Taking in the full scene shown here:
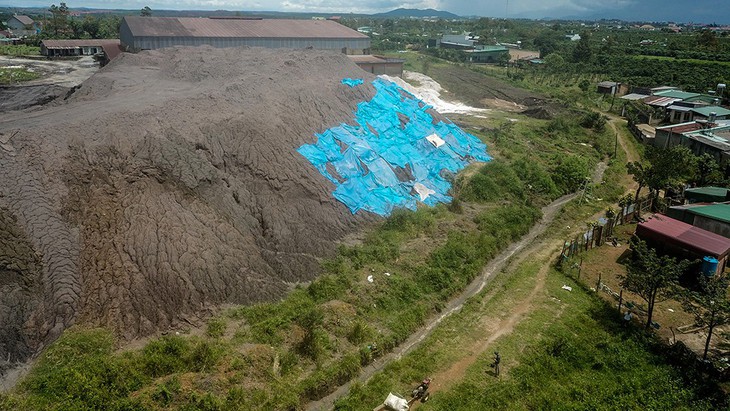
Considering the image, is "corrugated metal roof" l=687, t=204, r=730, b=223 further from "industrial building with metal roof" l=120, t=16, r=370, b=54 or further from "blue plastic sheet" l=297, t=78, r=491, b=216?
"industrial building with metal roof" l=120, t=16, r=370, b=54

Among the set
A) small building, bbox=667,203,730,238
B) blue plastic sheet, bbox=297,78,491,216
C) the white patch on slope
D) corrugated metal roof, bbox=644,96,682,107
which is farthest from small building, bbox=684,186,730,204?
the white patch on slope

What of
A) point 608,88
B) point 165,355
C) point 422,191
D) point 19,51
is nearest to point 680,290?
point 422,191

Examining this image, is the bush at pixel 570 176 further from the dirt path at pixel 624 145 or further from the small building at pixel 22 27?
the small building at pixel 22 27

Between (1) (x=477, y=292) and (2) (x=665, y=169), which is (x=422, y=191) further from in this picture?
(2) (x=665, y=169)

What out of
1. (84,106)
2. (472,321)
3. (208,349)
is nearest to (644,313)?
(472,321)

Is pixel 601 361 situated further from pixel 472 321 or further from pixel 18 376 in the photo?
pixel 18 376

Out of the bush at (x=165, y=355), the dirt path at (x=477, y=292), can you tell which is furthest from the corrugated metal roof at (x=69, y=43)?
the bush at (x=165, y=355)
